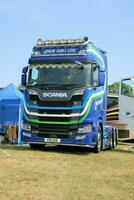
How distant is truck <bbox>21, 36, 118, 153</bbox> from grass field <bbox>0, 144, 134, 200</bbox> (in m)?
1.24

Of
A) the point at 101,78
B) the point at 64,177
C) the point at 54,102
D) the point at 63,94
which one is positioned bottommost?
the point at 64,177

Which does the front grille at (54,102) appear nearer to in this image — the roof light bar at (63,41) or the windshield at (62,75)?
the windshield at (62,75)

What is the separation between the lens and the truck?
17062 mm

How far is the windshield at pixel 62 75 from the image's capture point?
1716cm

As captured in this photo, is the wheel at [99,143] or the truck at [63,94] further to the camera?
the wheel at [99,143]

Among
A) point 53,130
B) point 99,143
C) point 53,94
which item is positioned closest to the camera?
point 53,94

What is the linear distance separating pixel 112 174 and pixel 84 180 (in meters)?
1.42

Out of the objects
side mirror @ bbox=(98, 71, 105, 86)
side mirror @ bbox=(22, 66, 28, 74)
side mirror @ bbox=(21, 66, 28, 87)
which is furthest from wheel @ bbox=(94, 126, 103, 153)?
side mirror @ bbox=(22, 66, 28, 74)

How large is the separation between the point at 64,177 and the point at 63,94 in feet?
19.1

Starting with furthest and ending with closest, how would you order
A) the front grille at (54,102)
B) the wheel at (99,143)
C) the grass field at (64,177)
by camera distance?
1. the wheel at (99,143)
2. the front grille at (54,102)
3. the grass field at (64,177)

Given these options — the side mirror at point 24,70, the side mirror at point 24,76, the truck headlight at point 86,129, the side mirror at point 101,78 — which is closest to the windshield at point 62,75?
the side mirror at point 24,76

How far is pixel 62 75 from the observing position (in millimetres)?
17344

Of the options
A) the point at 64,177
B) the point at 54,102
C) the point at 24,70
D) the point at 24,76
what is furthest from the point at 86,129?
the point at 64,177

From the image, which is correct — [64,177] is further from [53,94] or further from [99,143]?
[99,143]
